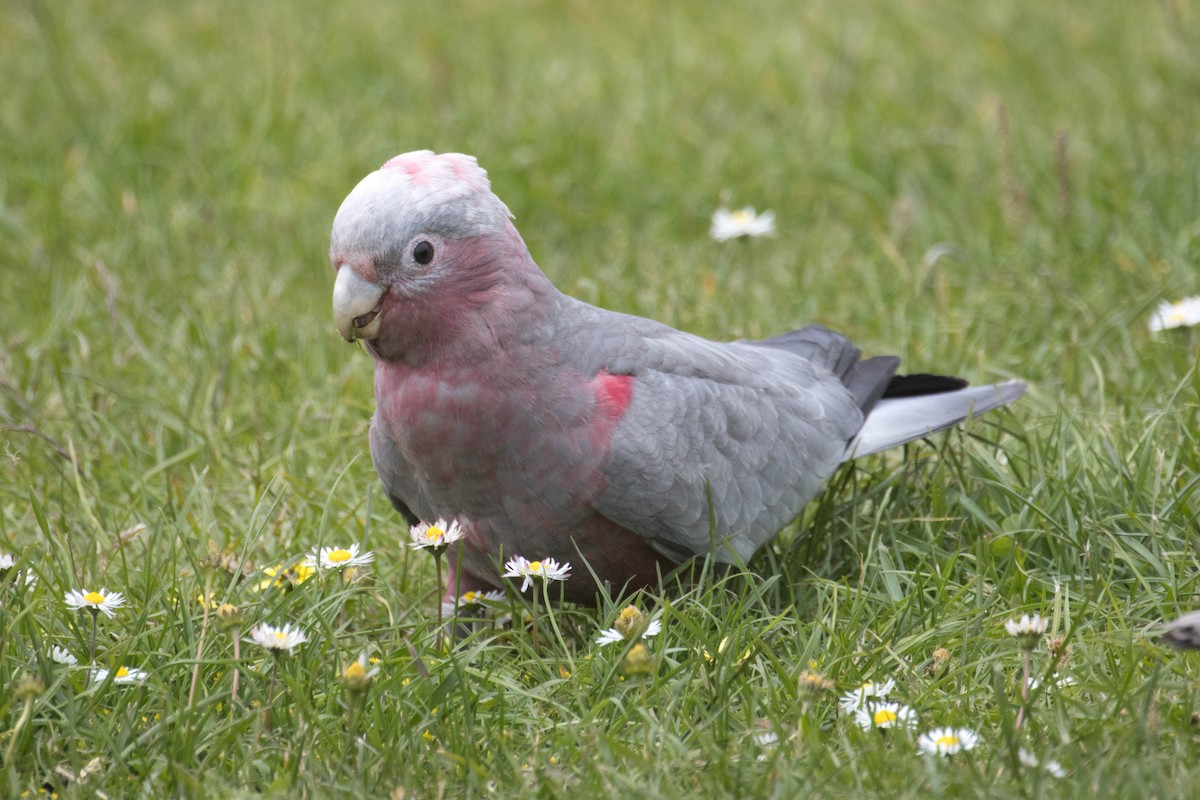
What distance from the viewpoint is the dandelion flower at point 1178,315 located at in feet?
12.7

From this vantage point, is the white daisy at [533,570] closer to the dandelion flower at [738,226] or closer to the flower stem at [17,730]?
the flower stem at [17,730]

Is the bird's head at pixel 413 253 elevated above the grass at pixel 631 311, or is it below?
above

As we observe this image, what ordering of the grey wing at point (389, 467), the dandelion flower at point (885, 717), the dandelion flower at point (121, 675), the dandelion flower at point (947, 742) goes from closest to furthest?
the dandelion flower at point (947, 742) → the dandelion flower at point (885, 717) → the dandelion flower at point (121, 675) → the grey wing at point (389, 467)

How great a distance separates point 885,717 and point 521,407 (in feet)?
3.28

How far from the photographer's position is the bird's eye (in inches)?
109

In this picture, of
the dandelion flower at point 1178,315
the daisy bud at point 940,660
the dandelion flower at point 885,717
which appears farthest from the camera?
the dandelion flower at point 1178,315

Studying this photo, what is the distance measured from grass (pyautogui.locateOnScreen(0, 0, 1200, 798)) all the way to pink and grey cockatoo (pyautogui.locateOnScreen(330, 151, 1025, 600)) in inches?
7.4

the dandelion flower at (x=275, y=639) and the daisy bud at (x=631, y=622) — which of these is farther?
the daisy bud at (x=631, y=622)

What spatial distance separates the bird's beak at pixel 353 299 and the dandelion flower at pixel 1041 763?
1.55 m

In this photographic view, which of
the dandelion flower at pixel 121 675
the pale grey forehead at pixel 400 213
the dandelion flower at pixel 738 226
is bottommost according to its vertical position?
the dandelion flower at pixel 121 675

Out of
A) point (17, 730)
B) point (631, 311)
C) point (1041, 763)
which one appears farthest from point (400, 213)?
point (631, 311)

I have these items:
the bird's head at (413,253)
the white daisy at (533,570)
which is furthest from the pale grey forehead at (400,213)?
the white daisy at (533,570)

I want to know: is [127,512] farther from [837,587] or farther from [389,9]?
[389,9]

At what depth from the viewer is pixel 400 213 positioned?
9.02 feet
